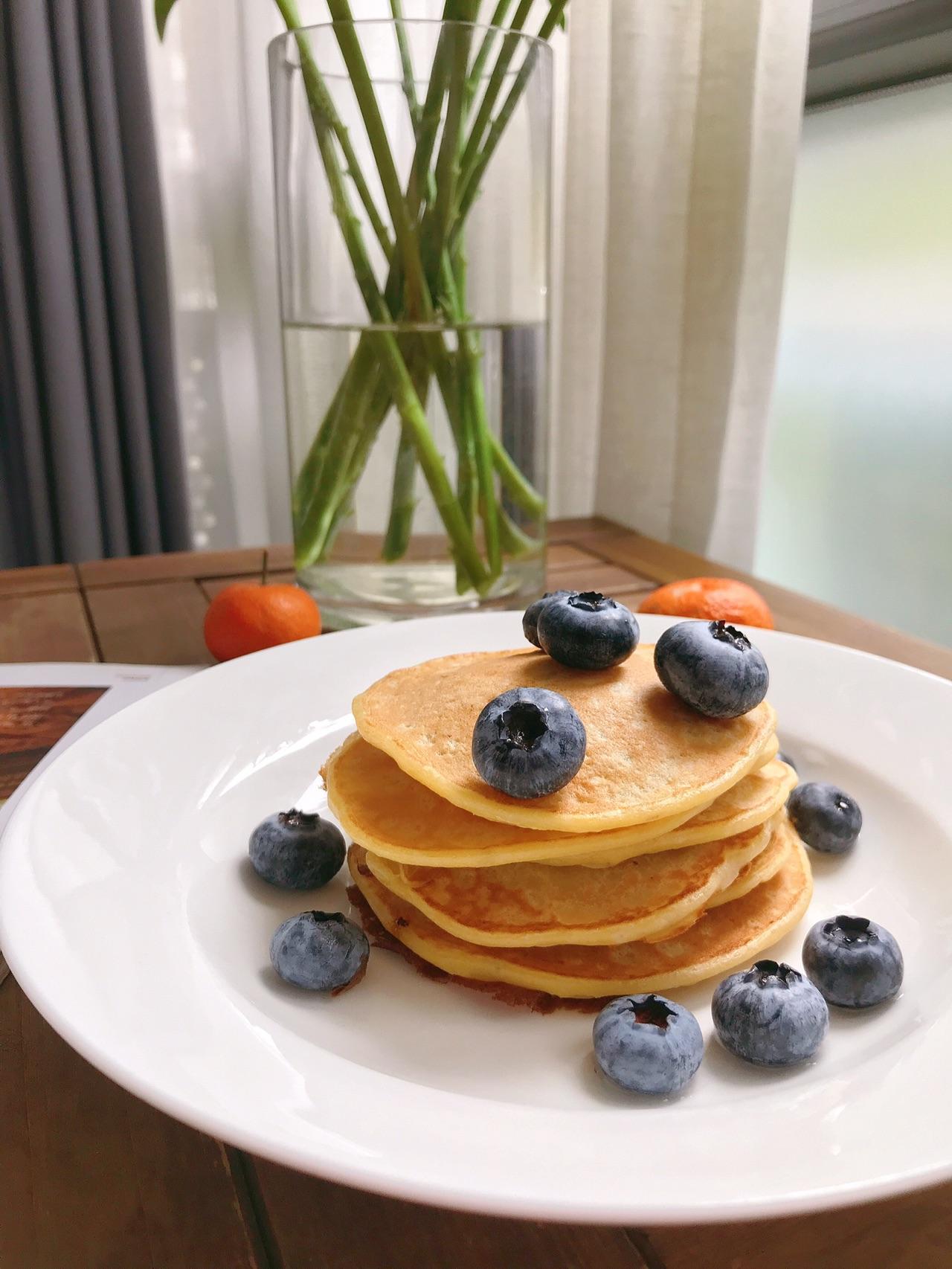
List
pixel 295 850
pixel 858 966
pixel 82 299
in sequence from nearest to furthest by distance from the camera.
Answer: pixel 858 966 < pixel 295 850 < pixel 82 299

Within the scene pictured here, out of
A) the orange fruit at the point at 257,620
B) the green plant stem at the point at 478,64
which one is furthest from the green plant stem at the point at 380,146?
the orange fruit at the point at 257,620

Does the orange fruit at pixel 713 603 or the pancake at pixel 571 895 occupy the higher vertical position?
the orange fruit at pixel 713 603

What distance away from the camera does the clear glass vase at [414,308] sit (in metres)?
1.12

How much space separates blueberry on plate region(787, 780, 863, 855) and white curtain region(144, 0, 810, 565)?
1.50m

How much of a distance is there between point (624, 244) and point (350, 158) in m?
1.25

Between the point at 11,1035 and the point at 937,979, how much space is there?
57 cm

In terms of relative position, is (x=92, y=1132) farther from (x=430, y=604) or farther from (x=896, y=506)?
(x=896, y=506)

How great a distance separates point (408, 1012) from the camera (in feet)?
1.98

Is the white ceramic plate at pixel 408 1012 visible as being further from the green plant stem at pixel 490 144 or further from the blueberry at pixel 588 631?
the green plant stem at pixel 490 144

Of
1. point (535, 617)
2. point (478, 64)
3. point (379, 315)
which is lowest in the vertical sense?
point (535, 617)

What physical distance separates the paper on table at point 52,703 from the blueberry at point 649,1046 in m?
0.55

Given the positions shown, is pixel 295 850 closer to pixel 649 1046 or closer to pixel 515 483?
pixel 649 1046

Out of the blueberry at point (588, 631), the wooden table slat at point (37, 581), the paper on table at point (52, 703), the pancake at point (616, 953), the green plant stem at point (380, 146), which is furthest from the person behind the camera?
the wooden table slat at point (37, 581)

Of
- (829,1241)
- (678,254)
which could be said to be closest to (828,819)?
(829,1241)
